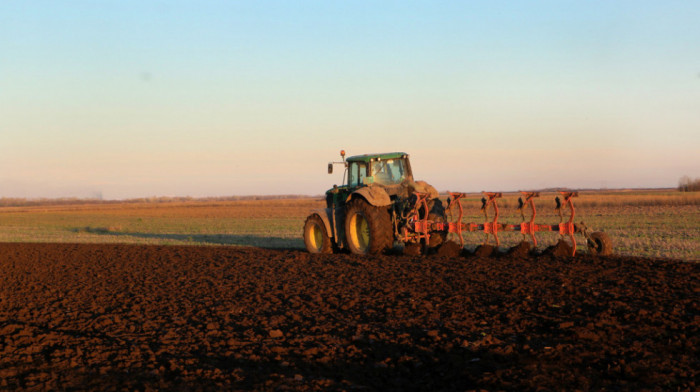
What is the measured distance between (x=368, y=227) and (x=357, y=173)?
65.9 inches

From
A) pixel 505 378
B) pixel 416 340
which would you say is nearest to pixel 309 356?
pixel 416 340

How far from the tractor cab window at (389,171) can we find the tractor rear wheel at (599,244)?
3.94m

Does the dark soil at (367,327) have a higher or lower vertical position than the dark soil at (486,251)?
lower

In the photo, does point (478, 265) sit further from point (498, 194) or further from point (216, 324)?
point (216, 324)

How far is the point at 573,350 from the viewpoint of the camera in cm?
507

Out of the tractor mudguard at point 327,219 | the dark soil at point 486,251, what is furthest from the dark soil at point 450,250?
the tractor mudguard at point 327,219

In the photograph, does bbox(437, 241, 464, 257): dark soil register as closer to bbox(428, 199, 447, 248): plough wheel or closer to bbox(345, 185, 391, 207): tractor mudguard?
bbox(428, 199, 447, 248): plough wheel

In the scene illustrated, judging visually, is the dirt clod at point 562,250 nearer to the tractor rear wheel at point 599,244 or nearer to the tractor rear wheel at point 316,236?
the tractor rear wheel at point 599,244

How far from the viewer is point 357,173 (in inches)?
535

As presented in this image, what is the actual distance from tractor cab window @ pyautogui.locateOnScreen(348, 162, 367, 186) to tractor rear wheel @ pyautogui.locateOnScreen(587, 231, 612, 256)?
463cm

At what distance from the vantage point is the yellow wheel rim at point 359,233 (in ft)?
42.7

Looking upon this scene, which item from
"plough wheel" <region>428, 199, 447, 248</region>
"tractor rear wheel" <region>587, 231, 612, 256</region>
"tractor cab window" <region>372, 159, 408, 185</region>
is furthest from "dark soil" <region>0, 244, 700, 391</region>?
"tractor cab window" <region>372, 159, 408, 185</region>

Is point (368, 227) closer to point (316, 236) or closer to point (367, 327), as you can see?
point (316, 236)

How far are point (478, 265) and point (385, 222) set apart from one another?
2477 millimetres
